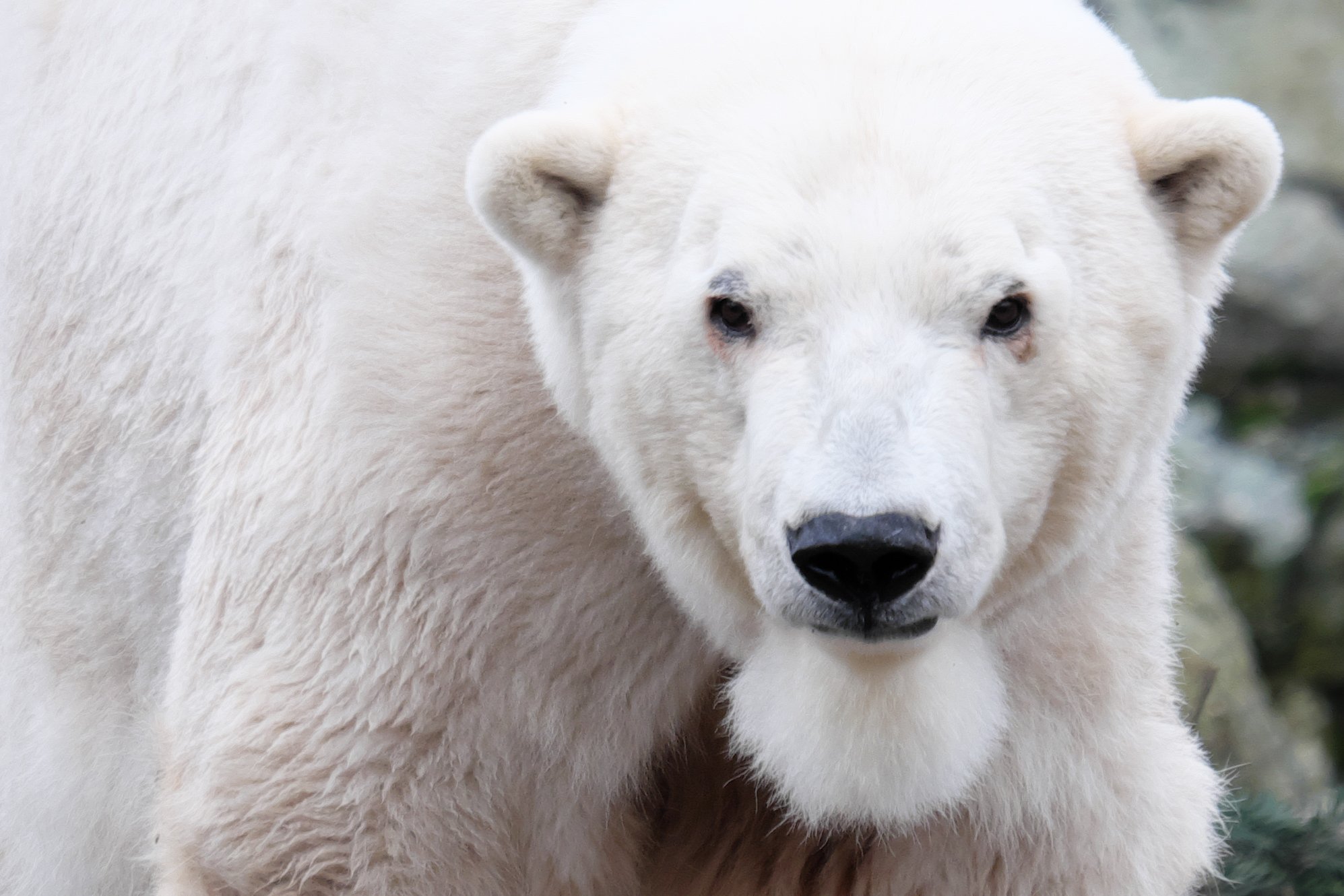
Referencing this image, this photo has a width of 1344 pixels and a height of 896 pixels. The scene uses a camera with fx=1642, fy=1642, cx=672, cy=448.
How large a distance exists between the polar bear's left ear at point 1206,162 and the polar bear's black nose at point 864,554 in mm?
735

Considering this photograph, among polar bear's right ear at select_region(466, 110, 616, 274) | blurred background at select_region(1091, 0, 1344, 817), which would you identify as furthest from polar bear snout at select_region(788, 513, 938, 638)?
blurred background at select_region(1091, 0, 1344, 817)

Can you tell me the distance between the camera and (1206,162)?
7.94 ft

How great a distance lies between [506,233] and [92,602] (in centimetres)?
139

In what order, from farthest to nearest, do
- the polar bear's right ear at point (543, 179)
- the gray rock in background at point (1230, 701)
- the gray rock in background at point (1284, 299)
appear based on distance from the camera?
1. the gray rock in background at point (1284, 299)
2. the gray rock in background at point (1230, 701)
3. the polar bear's right ear at point (543, 179)

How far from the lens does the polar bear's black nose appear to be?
203cm

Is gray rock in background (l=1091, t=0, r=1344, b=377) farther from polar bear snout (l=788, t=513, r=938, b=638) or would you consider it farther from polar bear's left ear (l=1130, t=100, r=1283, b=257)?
polar bear snout (l=788, t=513, r=938, b=638)

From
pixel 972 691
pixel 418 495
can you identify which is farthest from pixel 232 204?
pixel 972 691

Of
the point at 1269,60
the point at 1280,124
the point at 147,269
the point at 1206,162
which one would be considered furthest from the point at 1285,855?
the point at 1269,60

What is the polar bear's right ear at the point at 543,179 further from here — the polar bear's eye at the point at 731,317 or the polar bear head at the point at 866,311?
the polar bear's eye at the point at 731,317

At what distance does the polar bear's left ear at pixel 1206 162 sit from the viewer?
2387mm

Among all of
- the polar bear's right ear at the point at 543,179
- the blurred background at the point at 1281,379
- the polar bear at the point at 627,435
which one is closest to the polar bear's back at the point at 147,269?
the polar bear at the point at 627,435

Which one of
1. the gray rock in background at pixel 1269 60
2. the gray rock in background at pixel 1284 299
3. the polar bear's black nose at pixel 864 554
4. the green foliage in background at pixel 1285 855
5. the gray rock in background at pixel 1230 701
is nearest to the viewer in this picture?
the polar bear's black nose at pixel 864 554

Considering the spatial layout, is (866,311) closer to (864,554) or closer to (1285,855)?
(864,554)

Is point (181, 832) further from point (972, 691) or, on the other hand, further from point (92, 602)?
point (972, 691)
